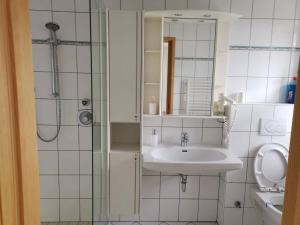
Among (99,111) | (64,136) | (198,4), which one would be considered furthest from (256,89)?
(64,136)

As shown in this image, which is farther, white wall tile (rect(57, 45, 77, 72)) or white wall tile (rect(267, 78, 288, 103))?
white wall tile (rect(267, 78, 288, 103))

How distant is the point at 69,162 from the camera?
7.11ft

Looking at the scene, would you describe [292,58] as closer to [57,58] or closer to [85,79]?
[85,79]

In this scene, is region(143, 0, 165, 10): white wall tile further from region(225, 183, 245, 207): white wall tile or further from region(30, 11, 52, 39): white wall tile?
region(225, 183, 245, 207): white wall tile

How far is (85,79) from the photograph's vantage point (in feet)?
6.82

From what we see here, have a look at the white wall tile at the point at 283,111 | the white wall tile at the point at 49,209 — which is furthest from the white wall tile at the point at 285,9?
the white wall tile at the point at 49,209

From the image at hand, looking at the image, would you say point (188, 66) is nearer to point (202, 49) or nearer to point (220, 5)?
point (202, 49)

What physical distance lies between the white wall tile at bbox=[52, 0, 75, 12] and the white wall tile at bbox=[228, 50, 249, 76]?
4.84ft

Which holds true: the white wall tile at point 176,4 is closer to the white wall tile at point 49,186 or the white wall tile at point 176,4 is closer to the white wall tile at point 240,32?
the white wall tile at point 240,32

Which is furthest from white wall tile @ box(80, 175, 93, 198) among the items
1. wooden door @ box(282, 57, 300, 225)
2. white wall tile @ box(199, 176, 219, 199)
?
wooden door @ box(282, 57, 300, 225)

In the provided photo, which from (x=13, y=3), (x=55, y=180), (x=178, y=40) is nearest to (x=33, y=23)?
(x=178, y=40)

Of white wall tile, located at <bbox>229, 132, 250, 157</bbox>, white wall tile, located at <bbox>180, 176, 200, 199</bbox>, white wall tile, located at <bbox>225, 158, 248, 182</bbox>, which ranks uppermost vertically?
white wall tile, located at <bbox>229, 132, 250, 157</bbox>

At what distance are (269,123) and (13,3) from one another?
209 cm

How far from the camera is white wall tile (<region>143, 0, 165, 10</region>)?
2.03 m
